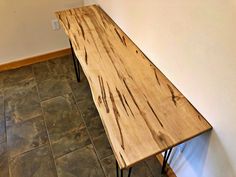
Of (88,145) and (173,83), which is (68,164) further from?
(173,83)

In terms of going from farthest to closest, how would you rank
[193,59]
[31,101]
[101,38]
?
[31,101] → [101,38] → [193,59]

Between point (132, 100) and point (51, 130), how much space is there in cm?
96

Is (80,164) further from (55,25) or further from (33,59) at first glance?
(55,25)

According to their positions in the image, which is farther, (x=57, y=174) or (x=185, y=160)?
(x=57, y=174)

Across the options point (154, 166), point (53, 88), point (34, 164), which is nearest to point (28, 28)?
point (53, 88)

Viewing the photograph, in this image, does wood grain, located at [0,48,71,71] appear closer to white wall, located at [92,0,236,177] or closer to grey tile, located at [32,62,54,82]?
grey tile, located at [32,62,54,82]

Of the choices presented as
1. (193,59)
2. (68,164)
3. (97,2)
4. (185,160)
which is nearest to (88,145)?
(68,164)

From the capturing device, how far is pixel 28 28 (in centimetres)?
234

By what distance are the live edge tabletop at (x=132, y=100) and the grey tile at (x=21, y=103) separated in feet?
2.56

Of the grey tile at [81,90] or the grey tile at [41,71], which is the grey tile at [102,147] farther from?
the grey tile at [41,71]

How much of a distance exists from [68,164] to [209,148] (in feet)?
3.29

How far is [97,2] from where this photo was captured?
6.97 feet

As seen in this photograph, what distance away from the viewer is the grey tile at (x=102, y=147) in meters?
1.66

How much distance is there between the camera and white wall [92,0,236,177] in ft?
2.71
